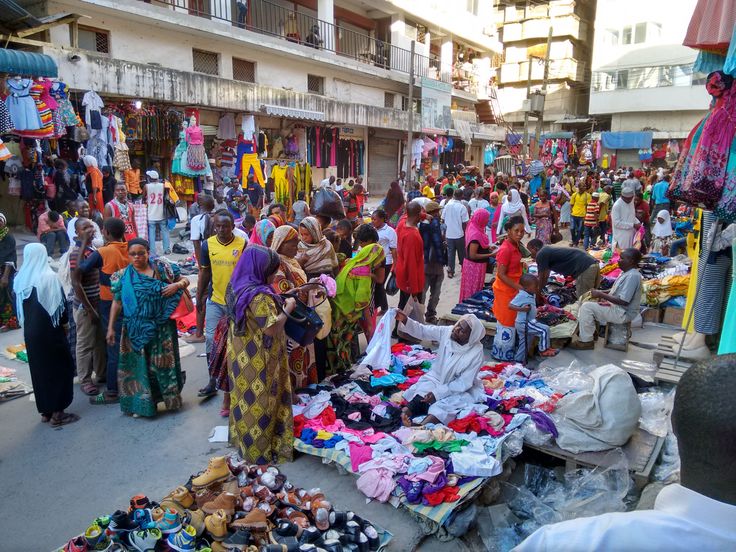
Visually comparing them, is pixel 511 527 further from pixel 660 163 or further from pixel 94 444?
pixel 660 163

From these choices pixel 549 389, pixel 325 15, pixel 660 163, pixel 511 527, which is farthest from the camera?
pixel 660 163

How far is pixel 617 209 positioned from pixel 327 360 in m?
7.12

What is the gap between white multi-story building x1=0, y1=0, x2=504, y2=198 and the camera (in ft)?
38.7

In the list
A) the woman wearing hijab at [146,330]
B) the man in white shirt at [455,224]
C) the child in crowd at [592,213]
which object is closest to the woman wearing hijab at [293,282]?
the woman wearing hijab at [146,330]

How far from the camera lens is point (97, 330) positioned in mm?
5430

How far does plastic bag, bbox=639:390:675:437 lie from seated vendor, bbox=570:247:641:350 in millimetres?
1737

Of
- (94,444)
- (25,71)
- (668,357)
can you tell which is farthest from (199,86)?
(668,357)

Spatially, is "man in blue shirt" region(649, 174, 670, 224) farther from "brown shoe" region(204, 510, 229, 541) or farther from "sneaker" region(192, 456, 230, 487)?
"brown shoe" region(204, 510, 229, 541)

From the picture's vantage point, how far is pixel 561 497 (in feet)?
12.5

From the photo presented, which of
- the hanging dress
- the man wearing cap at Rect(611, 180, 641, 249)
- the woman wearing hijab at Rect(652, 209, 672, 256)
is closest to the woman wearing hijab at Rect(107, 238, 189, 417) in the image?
the hanging dress

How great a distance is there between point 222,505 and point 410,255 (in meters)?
4.15

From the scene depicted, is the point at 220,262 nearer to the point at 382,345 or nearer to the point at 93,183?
the point at 382,345

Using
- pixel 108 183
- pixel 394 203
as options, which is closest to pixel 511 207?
pixel 394 203

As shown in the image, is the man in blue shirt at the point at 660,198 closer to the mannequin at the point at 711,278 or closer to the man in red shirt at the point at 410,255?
the man in red shirt at the point at 410,255
